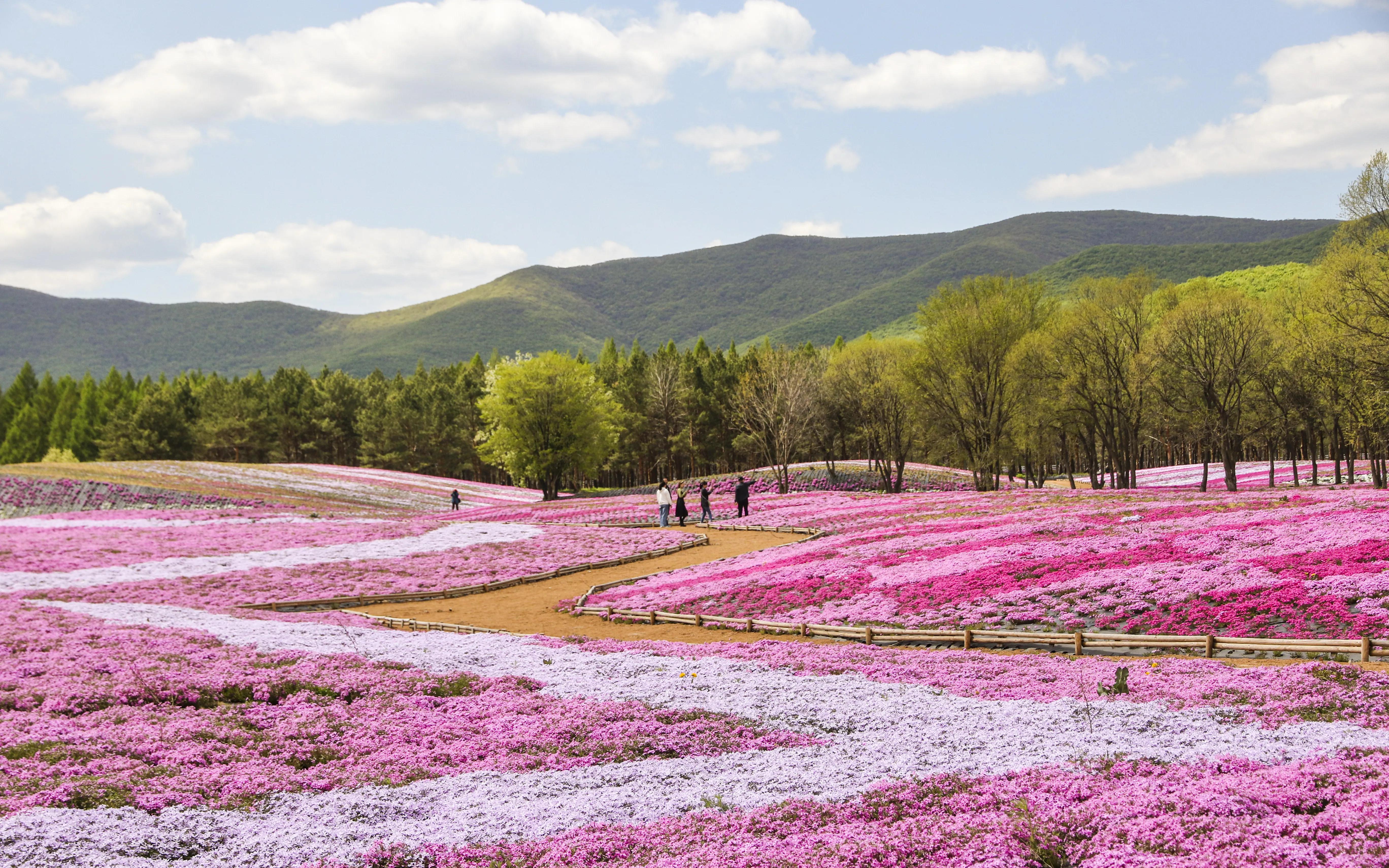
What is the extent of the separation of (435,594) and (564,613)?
6.25m

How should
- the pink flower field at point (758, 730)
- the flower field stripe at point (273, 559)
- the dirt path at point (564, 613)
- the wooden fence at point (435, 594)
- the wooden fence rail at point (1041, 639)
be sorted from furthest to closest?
1. the flower field stripe at point (273, 559)
2. the wooden fence at point (435, 594)
3. the dirt path at point (564, 613)
4. the wooden fence rail at point (1041, 639)
5. the pink flower field at point (758, 730)

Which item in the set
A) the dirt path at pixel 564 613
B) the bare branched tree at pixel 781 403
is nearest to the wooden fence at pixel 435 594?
the dirt path at pixel 564 613

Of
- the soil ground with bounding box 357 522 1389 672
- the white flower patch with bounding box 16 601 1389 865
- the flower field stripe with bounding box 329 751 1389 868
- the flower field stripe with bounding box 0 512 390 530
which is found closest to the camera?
the flower field stripe with bounding box 329 751 1389 868

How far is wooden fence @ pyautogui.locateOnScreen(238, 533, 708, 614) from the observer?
2778 cm

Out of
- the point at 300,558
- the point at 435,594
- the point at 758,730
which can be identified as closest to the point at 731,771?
the point at 758,730

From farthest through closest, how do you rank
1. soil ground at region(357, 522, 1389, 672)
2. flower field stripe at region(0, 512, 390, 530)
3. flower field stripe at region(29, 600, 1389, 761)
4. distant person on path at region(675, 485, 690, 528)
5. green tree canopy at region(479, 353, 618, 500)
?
green tree canopy at region(479, 353, 618, 500)
distant person on path at region(675, 485, 690, 528)
flower field stripe at region(0, 512, 390, 530)
soil ground at region(357, 522, 1389, 672)
flower field stripe at region(29, 600, 1389, 761)

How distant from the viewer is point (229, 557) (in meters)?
36.4

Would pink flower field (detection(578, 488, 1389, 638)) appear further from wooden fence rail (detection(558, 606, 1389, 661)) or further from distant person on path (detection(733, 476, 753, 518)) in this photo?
distant person on path (detection(733, 476, 753, 518))

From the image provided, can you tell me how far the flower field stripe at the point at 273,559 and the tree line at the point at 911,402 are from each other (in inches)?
1386

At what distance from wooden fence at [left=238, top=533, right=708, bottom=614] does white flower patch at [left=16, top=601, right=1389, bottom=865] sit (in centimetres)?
1322

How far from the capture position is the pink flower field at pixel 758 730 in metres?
8.41

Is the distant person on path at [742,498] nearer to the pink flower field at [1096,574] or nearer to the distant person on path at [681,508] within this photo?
the distant person on path at [681,508]

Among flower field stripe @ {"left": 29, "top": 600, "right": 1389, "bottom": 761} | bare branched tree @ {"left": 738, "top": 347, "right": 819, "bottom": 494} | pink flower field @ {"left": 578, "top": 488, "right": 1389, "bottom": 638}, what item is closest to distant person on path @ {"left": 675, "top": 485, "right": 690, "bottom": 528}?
pink flower field @ {"left": 578, "top": 488, "right": 1389, "bottom": 638}

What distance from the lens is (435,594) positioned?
3017 centimetres
